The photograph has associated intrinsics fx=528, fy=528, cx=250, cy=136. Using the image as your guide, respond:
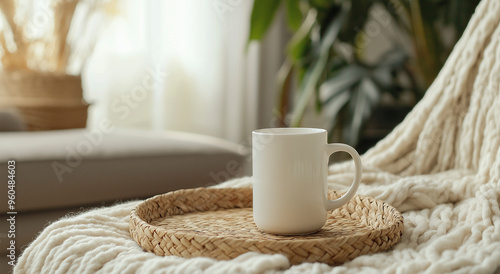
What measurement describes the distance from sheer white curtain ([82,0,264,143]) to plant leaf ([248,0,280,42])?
0.83 metres

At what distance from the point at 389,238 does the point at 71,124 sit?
1449 mm

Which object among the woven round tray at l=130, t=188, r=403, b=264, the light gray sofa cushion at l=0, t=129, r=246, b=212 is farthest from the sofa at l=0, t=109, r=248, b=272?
the woven round tray at l=130, t=188, r=403, b=264

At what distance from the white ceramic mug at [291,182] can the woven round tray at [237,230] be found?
1cm

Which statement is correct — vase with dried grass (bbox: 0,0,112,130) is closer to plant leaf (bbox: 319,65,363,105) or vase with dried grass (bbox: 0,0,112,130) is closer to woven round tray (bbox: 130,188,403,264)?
plant leaf (bbox: 319,65,363,105)

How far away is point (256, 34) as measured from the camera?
1.50 m

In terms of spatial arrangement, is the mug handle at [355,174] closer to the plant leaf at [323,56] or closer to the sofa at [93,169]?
the sofa at [93,169]

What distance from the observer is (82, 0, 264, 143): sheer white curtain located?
86.4 inches

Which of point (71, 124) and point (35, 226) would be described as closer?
point (35, 226)

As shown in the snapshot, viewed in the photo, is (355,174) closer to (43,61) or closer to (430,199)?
(430,199)

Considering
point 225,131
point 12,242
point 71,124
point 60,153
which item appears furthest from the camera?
point 225,131

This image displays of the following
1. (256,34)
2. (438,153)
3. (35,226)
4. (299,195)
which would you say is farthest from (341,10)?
(299,195)

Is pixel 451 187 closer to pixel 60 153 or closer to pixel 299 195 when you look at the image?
pixel 299 195

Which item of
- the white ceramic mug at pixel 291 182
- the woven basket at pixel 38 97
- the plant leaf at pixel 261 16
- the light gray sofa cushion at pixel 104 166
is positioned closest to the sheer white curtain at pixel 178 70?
the woven basket at pixel 38 97

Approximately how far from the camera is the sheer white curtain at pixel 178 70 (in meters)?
2.20
